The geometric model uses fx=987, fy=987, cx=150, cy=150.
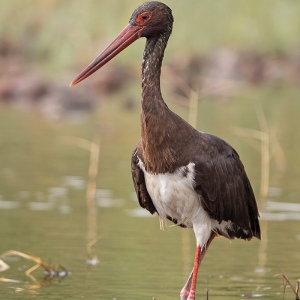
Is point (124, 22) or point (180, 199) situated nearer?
point (180, 199)

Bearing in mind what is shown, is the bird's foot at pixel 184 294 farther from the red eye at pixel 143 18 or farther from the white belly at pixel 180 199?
the red eye at pixel 143 18

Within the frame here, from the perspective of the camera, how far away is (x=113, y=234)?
10.8 meters

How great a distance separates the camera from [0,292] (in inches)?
325

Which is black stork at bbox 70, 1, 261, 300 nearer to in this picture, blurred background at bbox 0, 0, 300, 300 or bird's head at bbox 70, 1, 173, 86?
bird's head at bbox 70, 1, 173, 86

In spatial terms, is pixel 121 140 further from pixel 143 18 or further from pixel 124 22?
pixel 124 22

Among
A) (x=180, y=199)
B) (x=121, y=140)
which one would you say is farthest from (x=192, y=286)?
(x=121, y=140)

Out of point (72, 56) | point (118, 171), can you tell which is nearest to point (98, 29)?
point (72, 56)

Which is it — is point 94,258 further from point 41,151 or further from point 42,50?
point 42,50

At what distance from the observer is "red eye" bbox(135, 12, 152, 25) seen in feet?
25.7

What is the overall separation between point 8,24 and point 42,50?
2496 millimetres

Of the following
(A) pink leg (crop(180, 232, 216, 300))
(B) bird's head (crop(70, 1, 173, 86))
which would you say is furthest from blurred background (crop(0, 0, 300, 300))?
(B) bird's head (crop(70, 1, 173, 86))

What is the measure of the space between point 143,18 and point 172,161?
1.18m

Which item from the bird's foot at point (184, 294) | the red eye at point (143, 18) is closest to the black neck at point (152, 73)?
the red eye at point (143, 18)

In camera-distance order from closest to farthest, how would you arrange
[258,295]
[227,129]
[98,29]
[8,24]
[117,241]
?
[258,295] → [117,241] → [227,129] → [98,29] → [8,24]
